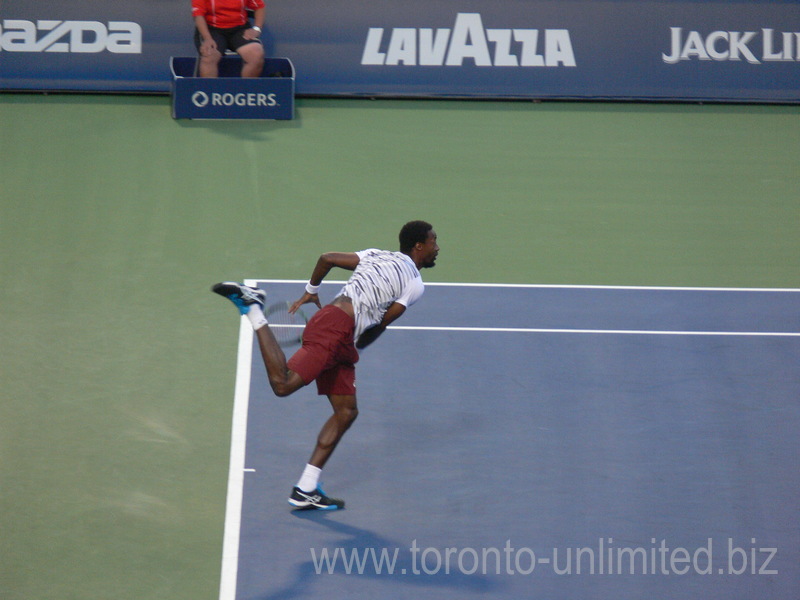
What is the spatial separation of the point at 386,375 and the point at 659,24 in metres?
6.46

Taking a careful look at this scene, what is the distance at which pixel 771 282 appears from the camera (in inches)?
402

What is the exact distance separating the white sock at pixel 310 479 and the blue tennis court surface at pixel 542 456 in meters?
0.23

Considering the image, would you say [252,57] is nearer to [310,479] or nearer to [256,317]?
[256,317]

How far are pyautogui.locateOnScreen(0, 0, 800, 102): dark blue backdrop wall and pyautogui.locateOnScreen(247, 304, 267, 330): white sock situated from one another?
6055 millimetres

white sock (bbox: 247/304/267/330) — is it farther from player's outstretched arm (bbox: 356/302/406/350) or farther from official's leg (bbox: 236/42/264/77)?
official's leg (bbox: 236/42/264/77)

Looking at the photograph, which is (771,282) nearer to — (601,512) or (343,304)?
(601,512)

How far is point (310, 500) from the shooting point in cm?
743

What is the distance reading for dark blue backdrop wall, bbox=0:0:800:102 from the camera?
12328 millimetres

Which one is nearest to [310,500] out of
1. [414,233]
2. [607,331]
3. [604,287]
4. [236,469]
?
[236,469]

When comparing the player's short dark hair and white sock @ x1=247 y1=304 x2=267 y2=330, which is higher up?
the player's short dark hair

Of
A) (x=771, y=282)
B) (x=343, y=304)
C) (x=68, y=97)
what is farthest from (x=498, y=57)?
(x=343, y=304)

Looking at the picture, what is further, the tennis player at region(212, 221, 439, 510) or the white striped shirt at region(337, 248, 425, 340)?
the white striped shirt at region(337, 248, 425, 340)

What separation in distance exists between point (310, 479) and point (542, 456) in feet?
6.20

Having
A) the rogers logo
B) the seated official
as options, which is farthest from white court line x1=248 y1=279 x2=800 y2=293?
the seated official
